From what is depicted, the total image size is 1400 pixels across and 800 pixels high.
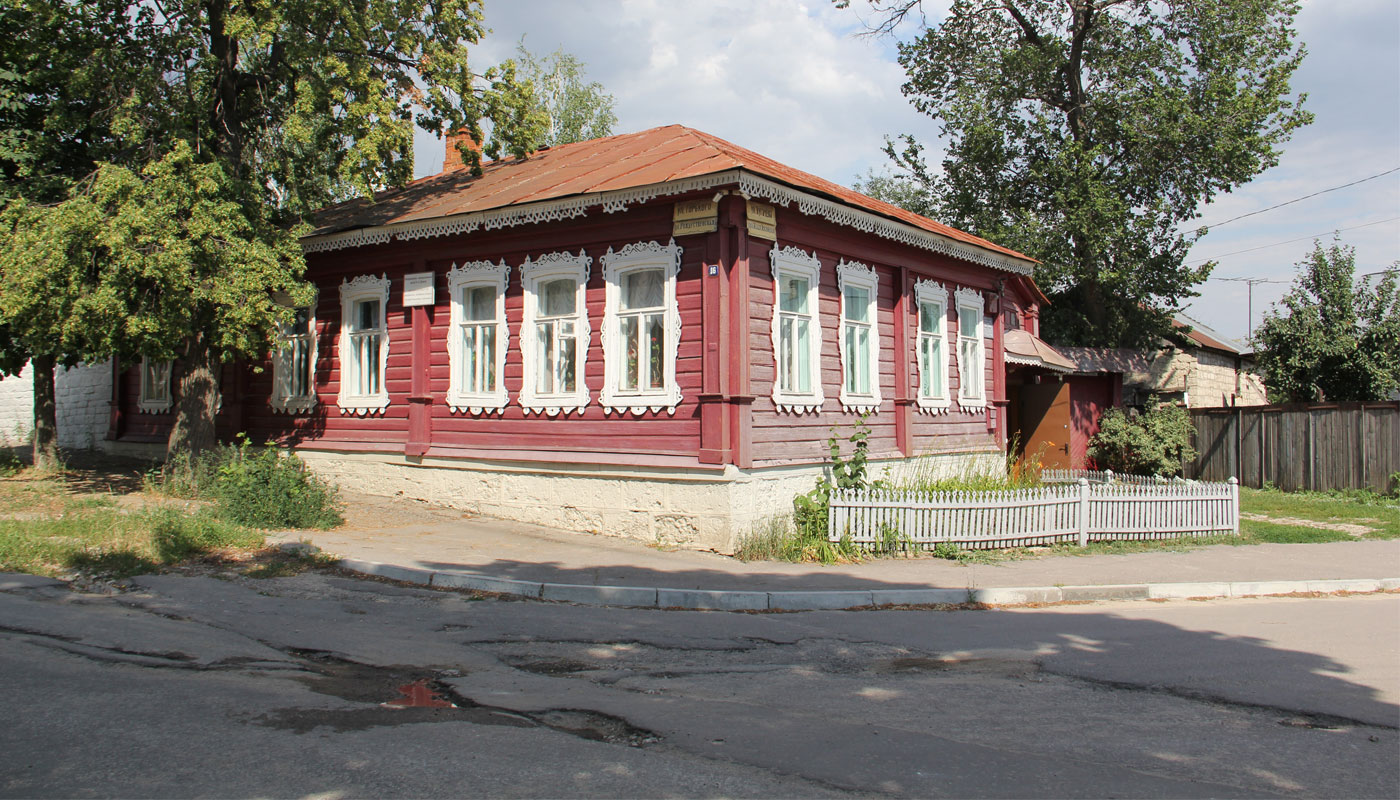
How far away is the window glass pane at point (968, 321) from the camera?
17062 millimetres

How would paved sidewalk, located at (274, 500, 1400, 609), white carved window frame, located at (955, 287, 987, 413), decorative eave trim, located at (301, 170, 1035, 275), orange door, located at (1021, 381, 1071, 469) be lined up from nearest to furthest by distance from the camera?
paved sidewalk, located at (274, 500, 1400, 609), decorative eave trim, located at (301, 170, 1035, 275), white carved window frame, located at (955, 287, 987, 413), orange door, located at (1021, 381, 1071, 469)

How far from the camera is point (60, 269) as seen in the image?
11398 mm

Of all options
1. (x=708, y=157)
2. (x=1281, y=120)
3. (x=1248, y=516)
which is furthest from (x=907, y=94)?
(x=708, y=157)

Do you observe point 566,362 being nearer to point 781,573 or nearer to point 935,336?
point 781,573

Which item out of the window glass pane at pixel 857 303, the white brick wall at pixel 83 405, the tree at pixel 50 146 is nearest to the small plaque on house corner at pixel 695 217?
the window glass pane at pixel 857 303

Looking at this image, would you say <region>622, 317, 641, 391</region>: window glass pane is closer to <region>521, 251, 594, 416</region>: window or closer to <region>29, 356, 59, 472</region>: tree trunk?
<region>521, 251, 594, 416</region>: window

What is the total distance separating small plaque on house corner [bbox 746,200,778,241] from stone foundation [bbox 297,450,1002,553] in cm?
298

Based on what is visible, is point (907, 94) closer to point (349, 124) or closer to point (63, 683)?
point (349, 124)

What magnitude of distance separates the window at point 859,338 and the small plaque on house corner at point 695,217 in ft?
9.29

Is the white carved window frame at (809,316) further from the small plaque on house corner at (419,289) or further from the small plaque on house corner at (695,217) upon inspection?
the small plaque on house corner at (419,289)

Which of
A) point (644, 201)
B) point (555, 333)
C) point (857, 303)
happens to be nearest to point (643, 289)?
point (644, 201)

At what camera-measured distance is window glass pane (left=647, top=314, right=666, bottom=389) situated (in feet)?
39.5

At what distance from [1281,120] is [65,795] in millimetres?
26705

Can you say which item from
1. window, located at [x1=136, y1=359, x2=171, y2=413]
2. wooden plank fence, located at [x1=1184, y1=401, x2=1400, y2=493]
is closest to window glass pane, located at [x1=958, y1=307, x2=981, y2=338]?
wooden plank fence, located at [x1=1184, y1=401, x2=1400, y2=493]
